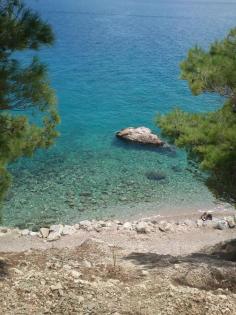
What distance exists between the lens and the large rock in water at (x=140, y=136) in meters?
30.9

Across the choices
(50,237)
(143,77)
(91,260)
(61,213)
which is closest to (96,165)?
(61,213)

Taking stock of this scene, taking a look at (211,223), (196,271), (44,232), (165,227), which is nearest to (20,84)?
(196,271)

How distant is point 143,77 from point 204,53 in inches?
1617

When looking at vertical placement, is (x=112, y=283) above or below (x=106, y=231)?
above

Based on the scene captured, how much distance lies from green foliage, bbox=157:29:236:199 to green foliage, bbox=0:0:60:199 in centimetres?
353

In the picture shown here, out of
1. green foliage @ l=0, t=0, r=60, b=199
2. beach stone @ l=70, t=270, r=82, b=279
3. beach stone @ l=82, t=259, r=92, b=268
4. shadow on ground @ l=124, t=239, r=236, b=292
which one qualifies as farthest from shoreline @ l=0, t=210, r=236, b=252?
green foliage @ l=0, t=0, r=60, b=199

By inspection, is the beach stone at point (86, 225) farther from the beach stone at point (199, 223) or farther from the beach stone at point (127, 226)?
the beach stone at point (199, 223)

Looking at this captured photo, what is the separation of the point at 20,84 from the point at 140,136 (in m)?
22.8

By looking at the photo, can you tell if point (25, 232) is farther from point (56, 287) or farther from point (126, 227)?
point (56, 287)

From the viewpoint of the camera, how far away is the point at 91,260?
1178 cm

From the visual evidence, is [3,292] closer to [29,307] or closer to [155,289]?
[29,307]

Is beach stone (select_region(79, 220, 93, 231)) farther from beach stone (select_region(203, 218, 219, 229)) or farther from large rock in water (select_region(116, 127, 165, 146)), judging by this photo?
large rock in water (select_region(116, 127, 165, 146))

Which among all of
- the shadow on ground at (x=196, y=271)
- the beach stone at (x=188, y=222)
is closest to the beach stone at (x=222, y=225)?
the beach stone at (x=188, y=222)

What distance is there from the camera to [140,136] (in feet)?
103
